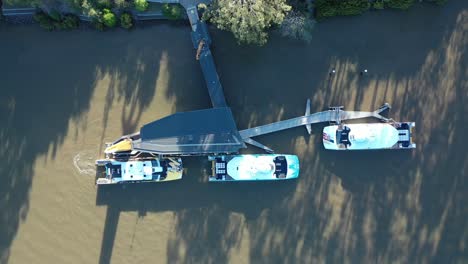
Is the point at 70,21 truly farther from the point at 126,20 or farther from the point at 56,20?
the point at 126,20

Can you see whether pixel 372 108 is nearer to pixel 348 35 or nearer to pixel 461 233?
pixel 348 35

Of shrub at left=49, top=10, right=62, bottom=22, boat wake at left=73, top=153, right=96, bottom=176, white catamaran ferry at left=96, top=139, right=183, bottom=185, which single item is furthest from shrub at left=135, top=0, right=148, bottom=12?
Result: boat wake at left=73, top=153, right=96, bottom=176

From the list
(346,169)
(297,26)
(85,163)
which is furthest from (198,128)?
(346,169)

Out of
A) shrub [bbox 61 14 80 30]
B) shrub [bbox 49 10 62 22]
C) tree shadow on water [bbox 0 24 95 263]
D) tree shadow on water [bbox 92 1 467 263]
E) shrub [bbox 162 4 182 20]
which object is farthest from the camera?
tree shadow on water [bbox 92 1 467 263]

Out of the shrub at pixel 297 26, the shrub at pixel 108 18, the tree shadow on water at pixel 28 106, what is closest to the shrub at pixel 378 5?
the shrub at pixel 297 26

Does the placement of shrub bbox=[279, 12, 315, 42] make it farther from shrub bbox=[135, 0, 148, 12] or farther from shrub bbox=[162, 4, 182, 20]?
shrub bbox=[135, 0, 148, 12]

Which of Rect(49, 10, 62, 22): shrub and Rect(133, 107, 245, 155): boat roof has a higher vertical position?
Rect(49, 10, 62, 22): shrub
